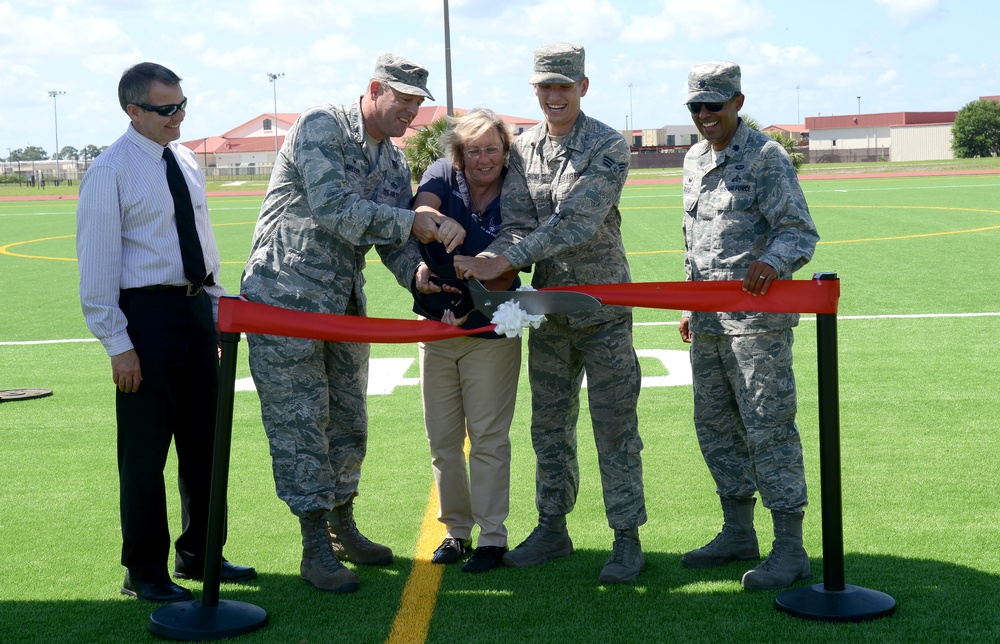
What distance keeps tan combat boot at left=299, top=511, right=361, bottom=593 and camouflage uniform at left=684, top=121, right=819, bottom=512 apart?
1.69 metres

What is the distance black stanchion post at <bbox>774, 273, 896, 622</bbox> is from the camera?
13.0 feet

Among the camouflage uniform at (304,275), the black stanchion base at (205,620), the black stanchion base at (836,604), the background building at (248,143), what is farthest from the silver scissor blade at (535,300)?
the background building at (248,143)

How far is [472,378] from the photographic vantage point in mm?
4664

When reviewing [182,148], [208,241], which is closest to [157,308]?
[208,241]

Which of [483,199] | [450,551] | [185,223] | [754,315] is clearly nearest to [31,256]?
[185,223]

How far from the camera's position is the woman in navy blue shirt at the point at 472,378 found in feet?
A: 14.6

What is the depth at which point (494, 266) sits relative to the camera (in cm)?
433

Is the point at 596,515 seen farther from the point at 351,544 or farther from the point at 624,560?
the point at 351,544

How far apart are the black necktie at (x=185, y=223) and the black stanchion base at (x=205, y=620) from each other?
132 cm

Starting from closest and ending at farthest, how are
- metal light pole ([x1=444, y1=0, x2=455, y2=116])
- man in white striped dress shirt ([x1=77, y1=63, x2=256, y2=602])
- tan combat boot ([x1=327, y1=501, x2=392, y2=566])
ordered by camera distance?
man in white striped dress shirt ([x1=77, y1=63, x2=256, y2=602]), tan combat boot ([x1=327, y1=501, x2=392, y2=566]), metal light pole ([x1=444, y1=0, x2=455, y2=116])

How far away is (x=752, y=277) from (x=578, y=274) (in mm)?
766

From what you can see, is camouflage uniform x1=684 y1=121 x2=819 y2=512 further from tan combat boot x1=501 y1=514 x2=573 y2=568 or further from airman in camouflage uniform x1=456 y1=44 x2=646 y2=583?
tan combat boot x1=501 y1=514 x2=573 y2=568

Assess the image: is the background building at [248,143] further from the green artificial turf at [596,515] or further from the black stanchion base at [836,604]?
the black stanchion base at [836,604]

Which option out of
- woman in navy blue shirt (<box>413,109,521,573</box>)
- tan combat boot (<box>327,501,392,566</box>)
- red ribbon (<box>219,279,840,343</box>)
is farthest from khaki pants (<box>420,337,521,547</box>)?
tan combat boot (<box>327,501,392,566</box>)
